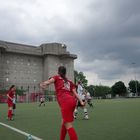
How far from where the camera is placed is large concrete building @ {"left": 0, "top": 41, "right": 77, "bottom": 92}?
367ft

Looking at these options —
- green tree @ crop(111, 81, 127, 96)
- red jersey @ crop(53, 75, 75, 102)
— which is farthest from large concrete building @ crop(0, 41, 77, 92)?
red jersey @ crop(53, 75, 75, 102)

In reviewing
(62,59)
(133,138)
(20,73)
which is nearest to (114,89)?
(62,59)

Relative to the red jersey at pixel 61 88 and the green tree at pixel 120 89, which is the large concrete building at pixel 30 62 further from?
the red jersey at pixel 61 88

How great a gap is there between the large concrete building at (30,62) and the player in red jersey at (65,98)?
345 ft

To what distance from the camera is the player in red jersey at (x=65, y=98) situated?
19.3ft

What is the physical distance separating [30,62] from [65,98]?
384 feet

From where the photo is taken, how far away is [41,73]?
123875mm

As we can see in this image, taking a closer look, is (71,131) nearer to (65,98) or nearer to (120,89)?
(65,98)

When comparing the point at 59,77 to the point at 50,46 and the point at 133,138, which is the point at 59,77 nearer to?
the point at 133,138

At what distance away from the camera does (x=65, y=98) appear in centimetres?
602

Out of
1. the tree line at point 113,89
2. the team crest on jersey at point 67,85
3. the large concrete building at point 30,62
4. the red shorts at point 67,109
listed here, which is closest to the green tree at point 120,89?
the tree line at point 113,89

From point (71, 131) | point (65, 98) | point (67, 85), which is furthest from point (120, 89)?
point (71, 131)

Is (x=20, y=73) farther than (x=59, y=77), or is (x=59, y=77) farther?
(x=20, y=73)

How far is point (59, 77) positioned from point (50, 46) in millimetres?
118855
